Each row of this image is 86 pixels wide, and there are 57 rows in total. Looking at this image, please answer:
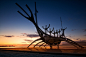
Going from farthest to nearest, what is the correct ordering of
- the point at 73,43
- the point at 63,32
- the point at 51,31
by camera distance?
the point at 63,32 → the point at 51,31 → the point at 73,43

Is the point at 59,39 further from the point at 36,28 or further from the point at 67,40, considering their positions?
the point at 36,28

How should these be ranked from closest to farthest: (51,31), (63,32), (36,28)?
(36,28)
(51,31)
(63,32)

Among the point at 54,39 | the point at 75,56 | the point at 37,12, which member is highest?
the point at 37,12

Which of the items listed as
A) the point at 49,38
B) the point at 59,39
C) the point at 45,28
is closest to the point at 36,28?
the point at 49,38

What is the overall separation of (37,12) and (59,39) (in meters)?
12.6

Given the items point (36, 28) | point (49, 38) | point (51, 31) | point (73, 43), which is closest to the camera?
point (36, 28)

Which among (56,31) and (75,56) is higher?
(56,31)

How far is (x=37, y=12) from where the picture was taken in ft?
47.2

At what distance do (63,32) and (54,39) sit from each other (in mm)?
6988

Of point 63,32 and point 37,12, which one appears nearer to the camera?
point 37,12

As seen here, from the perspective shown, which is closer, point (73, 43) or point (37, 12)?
point (37, 12)

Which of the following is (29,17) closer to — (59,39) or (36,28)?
(36,28)

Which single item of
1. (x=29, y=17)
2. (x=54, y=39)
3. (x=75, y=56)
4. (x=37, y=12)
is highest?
(x=37, y=12)

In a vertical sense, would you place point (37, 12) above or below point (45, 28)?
above
